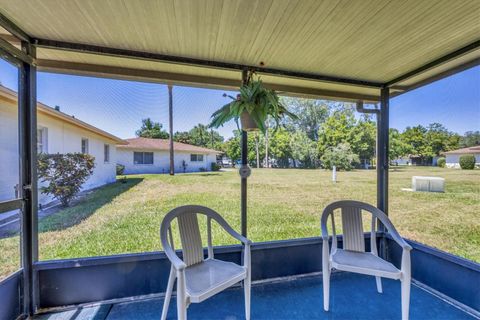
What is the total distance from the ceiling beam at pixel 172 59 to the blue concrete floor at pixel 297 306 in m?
2.26

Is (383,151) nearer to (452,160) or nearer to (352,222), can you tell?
(452,160)

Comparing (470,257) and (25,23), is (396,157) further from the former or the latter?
(25,23)

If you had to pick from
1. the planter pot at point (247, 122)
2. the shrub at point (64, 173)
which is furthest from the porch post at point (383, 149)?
the shrub at point (64, 173)

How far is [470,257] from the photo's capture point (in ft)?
7.30

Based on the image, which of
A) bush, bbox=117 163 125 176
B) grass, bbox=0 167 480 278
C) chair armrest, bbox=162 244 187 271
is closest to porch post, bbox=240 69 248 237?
grass, bbox=0 167 480 278

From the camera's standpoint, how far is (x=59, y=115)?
2.38m

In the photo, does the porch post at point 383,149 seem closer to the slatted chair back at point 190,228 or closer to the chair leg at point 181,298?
the slatted chair back at point 190,228

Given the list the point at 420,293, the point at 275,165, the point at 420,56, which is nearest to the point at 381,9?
the point at 420,56

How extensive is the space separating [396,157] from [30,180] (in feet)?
12.8

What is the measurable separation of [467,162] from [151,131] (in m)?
3.37

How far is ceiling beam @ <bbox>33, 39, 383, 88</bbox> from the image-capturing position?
1.99 meters

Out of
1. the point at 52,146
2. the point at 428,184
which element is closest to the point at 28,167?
the point at 52,146

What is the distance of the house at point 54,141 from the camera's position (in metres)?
1.78

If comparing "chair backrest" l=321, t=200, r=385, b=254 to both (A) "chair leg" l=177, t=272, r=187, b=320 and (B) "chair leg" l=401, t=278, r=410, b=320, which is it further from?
(A) "chair leg" l=177, t=272, r=187, b=320
